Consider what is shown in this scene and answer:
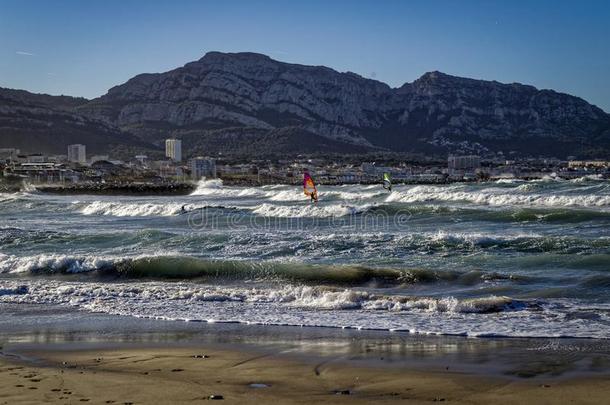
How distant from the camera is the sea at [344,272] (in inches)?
536

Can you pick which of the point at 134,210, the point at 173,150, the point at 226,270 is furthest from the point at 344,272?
the point at 173,150

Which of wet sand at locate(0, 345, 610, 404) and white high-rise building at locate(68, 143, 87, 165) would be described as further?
white high-rise building at locate(68, 143, 87, 165)

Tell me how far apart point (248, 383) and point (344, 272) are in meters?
9.56

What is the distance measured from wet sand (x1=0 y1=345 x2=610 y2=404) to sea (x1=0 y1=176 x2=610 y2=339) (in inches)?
108

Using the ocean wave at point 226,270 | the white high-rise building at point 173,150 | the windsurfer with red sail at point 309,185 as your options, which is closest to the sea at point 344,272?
the ocean wave at point 226,270

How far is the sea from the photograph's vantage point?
44.7ft

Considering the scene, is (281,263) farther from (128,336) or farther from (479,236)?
(128,336)

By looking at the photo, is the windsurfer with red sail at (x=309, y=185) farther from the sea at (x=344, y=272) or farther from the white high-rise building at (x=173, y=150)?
the white high-rise building at (x=173, y=150)

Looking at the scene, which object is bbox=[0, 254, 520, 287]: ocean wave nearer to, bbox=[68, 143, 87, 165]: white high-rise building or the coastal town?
the coastal town

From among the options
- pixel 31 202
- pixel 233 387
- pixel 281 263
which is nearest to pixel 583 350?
pixel 233 387

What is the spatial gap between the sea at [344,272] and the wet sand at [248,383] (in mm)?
2735

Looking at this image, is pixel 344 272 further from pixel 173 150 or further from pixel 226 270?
pixel 173 150

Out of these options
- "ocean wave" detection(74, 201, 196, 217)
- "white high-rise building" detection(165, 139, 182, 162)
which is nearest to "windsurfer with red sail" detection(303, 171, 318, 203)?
"ocean wave" detection(74, 201, 196, 217)

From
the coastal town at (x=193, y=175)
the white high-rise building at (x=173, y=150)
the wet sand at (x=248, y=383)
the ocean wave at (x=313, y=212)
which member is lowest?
the wet sand at (x=248, y=383)
